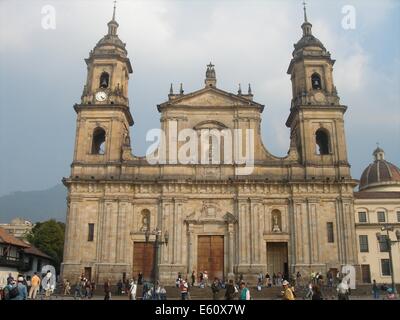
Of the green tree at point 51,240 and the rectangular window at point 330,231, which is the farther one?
the green tree at point 51,240

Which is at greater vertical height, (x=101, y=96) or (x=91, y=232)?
(x=101, y=96)

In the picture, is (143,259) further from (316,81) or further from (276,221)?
(316,81)

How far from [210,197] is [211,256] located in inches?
197

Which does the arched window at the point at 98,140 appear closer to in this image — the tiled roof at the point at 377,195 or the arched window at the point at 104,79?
the arched window at the point at 104,79

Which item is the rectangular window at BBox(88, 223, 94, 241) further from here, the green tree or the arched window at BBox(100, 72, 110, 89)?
the green tree

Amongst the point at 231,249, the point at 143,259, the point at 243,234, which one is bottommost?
the point at 143,259

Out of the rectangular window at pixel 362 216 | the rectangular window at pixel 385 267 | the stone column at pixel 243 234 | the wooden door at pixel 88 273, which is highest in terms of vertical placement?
the rectangular window at pixel 362 216

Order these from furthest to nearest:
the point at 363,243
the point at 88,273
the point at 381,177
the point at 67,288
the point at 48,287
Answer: the point at 381,177 < the point at 363,243 < the point at 88,273 < the point at 67,288 < the point at 48,287

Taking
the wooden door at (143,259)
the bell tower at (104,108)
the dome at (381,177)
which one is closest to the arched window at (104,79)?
the bell tower at (104,108)

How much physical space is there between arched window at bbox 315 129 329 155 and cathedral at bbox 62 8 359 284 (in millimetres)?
283

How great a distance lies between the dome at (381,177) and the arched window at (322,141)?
20.0 metres

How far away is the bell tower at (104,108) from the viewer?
130ft

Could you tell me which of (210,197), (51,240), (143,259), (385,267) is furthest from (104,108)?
(385,267)

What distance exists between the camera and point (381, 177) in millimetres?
58281
